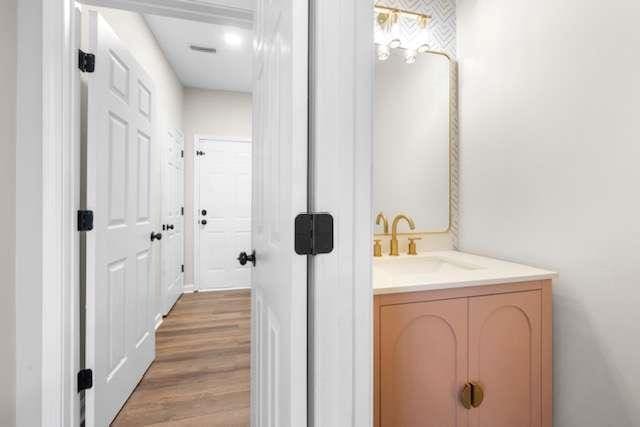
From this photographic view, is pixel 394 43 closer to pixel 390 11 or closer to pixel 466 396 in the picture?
pixel 390 11

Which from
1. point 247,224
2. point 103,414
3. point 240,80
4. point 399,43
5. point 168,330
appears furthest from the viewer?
point 247,224

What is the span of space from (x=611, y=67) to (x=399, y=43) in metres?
0.92

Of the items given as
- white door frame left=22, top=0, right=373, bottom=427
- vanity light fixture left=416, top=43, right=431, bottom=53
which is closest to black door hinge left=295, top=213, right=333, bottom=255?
white door frame left=22, top=0, right=373, bottom=427

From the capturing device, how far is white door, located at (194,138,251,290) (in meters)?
4.15

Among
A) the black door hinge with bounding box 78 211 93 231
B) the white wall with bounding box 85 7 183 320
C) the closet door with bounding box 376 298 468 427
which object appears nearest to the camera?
the closet door with bounding box 376 298 468 427

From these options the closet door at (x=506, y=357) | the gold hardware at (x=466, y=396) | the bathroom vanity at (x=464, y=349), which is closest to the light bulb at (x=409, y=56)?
the bathroom vanity at (x=464, y=349)

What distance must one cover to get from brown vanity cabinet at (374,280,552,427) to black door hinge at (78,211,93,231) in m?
1.31

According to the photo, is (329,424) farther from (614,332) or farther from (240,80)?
(240,80)

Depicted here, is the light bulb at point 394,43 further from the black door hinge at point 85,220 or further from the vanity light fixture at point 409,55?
the black door hinge at point 85,220

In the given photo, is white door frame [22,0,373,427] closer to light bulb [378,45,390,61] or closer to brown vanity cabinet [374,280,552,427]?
brown vanity cabinet [374,280,552,427]

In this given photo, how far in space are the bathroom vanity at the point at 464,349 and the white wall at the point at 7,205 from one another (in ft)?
4.35

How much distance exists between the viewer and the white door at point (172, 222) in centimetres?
325

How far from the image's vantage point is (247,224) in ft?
14.4

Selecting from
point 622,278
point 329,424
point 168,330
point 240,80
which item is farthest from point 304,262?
point 240,80
